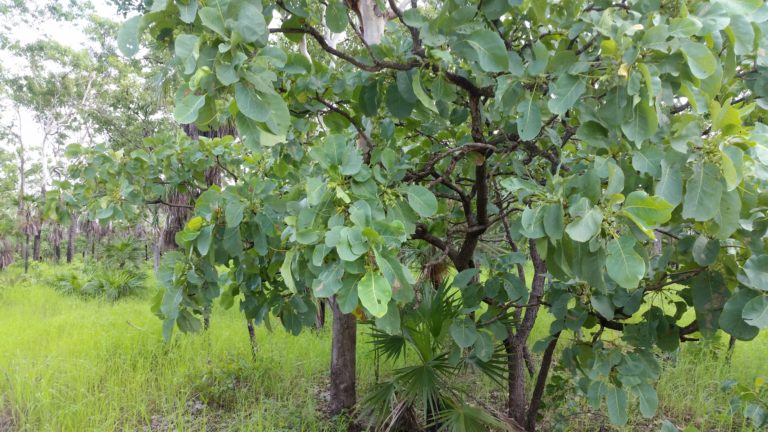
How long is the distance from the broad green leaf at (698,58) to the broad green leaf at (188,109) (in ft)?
3.37

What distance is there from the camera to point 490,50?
1.25 meters

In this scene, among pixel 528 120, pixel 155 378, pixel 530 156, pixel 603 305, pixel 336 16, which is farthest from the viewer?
pixel 155 378

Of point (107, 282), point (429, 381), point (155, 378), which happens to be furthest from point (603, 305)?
point (107, 282)

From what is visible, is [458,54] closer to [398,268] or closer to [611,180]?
[611,180]

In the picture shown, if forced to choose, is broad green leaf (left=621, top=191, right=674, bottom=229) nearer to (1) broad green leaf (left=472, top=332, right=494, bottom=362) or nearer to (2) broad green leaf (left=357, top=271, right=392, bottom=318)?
(2) broad green leaf (left=357, top=271, right=392, bottom=318)

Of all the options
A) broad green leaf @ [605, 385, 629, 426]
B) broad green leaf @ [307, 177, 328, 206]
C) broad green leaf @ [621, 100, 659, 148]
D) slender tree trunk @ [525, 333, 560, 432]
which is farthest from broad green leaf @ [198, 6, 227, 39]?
slender tree trunk @ [525, 333, 560, 432]

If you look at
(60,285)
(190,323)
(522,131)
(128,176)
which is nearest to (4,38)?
(60,285)

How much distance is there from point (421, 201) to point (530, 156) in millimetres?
1152

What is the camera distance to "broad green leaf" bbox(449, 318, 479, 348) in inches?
80.5

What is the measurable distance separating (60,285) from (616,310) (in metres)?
10.4

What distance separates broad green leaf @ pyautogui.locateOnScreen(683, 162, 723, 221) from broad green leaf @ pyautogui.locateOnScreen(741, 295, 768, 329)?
0.40 metres

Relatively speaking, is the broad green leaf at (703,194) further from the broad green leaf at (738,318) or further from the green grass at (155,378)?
the green grass at (155,378)

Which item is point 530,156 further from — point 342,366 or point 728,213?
point 342,366

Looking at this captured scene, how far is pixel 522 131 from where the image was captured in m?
1.35
